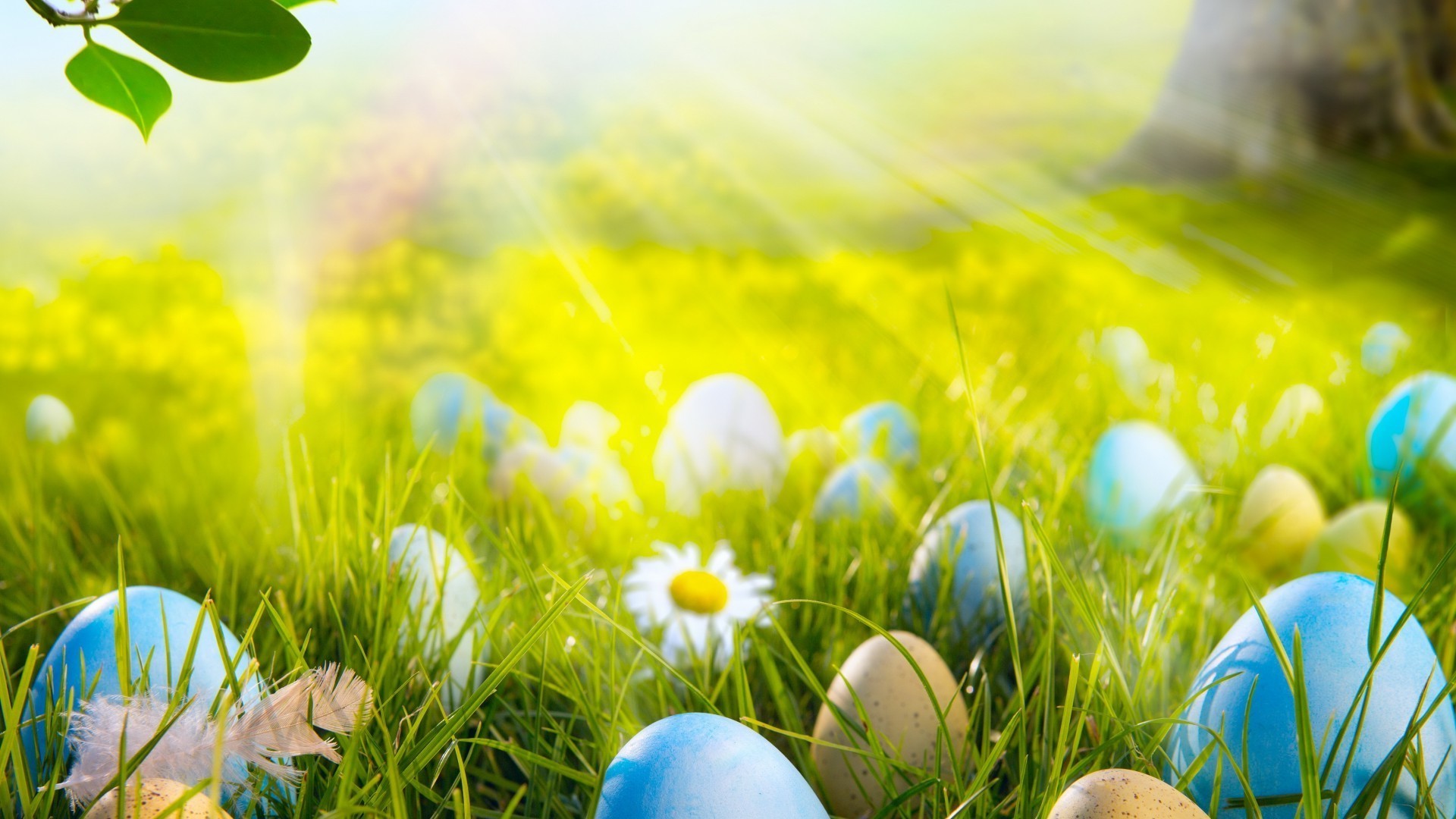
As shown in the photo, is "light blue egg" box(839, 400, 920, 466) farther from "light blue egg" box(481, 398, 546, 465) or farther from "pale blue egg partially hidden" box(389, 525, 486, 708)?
"pale blue egg partially hidden" box(389, 525, 486, 708)

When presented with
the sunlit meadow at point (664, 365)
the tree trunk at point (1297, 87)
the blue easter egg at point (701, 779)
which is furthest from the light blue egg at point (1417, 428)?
the tree trunk at point (1297, 87)

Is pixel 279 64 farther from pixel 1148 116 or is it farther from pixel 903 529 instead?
pixel 1148 116

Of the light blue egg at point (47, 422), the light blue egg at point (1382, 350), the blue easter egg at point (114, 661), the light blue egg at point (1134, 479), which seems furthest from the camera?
the light blue egg at point (1382, 350)

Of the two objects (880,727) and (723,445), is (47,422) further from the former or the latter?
(880,727)

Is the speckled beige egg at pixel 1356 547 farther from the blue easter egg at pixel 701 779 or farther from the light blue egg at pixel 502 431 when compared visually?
the light blue egg at pixel 502 431

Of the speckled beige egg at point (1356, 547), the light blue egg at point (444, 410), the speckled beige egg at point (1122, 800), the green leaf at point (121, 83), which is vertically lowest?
the light blue egg at point (444, 410)

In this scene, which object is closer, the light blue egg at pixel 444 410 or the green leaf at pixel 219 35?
the green leaf at pixel 219 35

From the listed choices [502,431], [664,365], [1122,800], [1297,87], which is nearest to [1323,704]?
[1122,800]
